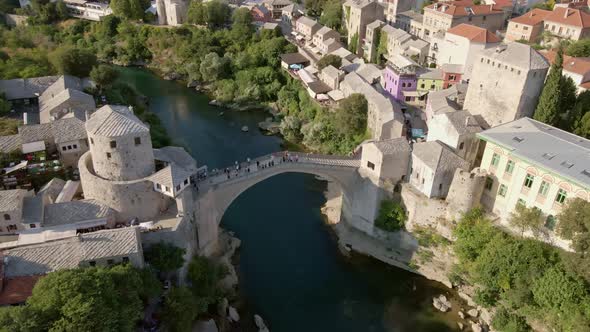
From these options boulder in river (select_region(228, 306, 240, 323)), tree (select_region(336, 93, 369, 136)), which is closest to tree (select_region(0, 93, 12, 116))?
boulder in river (select_region(228, 306, 240, 323))

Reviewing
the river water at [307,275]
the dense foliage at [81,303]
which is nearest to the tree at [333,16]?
the river water at [307,275]

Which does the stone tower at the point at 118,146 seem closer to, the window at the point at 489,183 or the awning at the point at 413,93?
the window at the point at 489,183

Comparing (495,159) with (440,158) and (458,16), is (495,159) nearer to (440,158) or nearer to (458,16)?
(440,158)

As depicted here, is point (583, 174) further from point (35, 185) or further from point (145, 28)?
point (145, 28)

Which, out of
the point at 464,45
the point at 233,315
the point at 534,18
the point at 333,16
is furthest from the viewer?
the point at 333,16

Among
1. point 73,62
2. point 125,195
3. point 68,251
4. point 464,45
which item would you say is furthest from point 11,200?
point 464,45

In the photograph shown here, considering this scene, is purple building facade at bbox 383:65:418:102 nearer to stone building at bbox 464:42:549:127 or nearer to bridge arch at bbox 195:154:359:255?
stone building at bbox 464:42:549:127

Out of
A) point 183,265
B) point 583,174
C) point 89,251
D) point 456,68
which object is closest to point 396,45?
point 456,68
